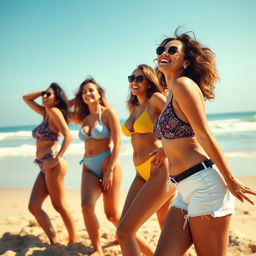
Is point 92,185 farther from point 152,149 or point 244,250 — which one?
point 244,250

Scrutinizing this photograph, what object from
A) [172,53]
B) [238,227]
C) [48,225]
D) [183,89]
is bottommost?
[238,227]

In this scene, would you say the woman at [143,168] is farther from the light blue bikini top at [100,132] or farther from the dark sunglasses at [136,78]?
the light blue bikini top at [100,132]

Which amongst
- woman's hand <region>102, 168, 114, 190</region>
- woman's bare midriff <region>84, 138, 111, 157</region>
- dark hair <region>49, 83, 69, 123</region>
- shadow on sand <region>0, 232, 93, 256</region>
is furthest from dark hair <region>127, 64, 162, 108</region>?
shadow on sand <region>0, 232, 93, 256</region>

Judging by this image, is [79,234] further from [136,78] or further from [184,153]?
[184,153]

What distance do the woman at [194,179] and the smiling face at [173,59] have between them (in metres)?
0.14

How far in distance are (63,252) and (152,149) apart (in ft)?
7.06

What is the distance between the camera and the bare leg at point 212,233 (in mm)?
2197

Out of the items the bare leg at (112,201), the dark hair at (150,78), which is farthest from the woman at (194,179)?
the bare leg at (112,201)

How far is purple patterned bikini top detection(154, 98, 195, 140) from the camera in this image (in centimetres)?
240

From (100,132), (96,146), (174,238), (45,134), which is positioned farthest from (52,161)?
(174,238)

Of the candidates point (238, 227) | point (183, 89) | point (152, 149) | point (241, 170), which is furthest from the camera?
point (241, 170)

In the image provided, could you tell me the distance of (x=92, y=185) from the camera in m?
4.48

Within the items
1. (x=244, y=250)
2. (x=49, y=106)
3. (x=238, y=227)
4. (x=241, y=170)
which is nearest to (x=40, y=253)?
(x=49, y=106)

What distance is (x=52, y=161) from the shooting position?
4.97m
